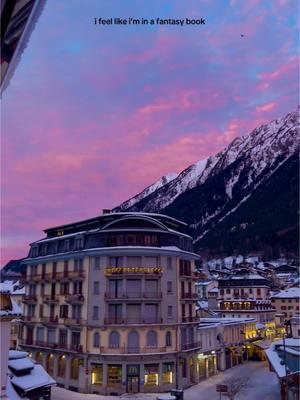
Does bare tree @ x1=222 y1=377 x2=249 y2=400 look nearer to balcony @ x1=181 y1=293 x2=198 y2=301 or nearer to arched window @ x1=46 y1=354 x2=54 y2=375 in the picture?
balcony @ x1=181 y1=293 x2=198 y2=301

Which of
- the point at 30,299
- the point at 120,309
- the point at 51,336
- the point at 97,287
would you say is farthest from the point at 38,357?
the point at 120,309

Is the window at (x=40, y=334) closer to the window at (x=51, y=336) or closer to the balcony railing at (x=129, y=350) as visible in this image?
the window at (x=51, y=336)

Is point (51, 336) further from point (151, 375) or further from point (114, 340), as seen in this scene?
point (151, 375)

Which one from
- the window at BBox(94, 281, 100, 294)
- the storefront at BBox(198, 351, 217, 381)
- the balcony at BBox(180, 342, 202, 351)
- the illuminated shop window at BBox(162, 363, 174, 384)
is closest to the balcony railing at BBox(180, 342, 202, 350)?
the balcony at BBox(180, 342, 202, 351)

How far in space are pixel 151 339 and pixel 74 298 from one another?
339 inches

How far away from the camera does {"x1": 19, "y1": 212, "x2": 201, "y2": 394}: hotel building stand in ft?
121

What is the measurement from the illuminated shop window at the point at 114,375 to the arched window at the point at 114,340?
5.77 ft

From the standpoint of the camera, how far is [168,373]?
3750cm

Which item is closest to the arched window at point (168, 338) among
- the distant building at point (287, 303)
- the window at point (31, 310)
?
the window at point (31, 310)

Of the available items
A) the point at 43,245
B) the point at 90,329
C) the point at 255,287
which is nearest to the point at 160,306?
the point at 90,329

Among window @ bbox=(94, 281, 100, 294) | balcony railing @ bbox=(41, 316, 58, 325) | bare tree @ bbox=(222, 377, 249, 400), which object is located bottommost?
bare tree @ bbox=(222, 377, 249, 400)

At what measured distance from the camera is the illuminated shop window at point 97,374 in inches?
1459

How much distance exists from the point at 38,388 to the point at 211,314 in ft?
161

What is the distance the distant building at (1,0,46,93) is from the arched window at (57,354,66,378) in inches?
1637
